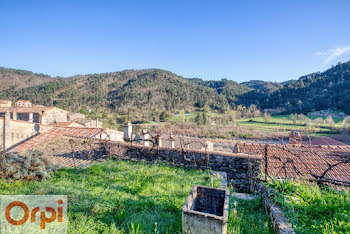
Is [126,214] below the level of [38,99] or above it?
below

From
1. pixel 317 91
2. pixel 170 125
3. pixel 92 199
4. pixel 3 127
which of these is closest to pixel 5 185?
pixel 92 199

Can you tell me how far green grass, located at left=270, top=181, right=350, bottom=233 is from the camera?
2.23m

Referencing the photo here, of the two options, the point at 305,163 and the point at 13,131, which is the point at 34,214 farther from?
the point at 13,131

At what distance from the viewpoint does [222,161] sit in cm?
550

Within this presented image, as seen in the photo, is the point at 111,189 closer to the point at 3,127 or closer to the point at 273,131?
the point at 3,127

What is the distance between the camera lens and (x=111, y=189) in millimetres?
3859

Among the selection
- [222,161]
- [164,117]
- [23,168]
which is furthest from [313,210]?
[164,117]

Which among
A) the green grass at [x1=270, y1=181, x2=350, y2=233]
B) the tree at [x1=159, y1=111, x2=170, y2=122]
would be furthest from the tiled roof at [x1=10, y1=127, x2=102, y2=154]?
the tree at [x1=159, y1=111, x2=170, y2=122]

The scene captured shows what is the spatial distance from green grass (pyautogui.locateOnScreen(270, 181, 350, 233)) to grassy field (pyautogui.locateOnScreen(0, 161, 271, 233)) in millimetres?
416

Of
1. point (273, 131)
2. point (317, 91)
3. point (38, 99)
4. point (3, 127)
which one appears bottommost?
point (273, 131)

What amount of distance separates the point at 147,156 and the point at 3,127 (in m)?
13.3

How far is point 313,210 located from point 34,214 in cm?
409

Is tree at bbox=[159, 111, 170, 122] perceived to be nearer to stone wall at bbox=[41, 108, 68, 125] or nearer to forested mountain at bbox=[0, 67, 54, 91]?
stone wall at bbox=[41, 108, 68, 125]

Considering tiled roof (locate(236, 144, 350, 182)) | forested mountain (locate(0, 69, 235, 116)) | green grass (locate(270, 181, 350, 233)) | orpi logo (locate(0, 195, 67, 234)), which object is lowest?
tiled roof (locate(236, 144, 350, 182))
